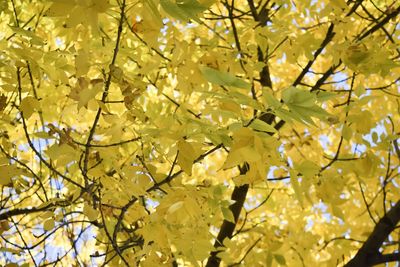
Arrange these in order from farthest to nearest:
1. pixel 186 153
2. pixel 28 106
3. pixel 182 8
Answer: pixel 28 106 < pixel 186 153 < pixel 182 8

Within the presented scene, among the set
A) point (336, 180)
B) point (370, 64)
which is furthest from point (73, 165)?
point (370, 64)

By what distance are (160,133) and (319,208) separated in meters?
3.76

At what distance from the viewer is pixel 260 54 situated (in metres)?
3.34

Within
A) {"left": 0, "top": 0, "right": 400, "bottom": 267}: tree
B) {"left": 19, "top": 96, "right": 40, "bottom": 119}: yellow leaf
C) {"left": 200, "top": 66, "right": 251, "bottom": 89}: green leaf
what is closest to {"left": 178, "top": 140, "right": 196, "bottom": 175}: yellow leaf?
{"left": 0, "top": 0, "right": 400, "bottom": 267}: tree

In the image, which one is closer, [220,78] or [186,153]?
[220,78]

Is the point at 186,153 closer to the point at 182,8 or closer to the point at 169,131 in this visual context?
the point at 169,131

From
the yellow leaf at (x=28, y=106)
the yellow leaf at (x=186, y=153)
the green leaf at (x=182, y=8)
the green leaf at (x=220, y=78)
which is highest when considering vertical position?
the yellow leaf at (x=28, y=106)

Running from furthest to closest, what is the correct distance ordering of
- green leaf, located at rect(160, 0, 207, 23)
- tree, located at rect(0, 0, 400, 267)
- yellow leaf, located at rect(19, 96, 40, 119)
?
yellow leaf, located at rect(19, 96, 40, 119) < tree, located at rect(0, 0, 400, 267) < green leaf, located at rect(160, 0, 207, 23)

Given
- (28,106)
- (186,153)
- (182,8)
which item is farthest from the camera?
(28,106)

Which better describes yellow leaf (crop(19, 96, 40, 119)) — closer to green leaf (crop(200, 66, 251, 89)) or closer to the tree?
the tree

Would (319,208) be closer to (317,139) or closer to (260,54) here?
(317,139)

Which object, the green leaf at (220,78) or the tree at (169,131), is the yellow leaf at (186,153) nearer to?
the tree at (169,131)

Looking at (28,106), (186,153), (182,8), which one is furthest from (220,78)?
(28,106)

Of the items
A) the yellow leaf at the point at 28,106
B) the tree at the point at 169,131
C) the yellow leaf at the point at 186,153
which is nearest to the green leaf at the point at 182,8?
the tree at the point at 169,131
